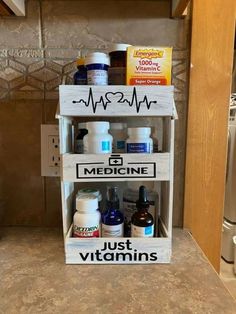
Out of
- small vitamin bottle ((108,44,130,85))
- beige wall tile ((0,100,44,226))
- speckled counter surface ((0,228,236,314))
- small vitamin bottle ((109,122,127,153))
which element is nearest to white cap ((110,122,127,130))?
small vitamin bottle ((109,122,127,153))

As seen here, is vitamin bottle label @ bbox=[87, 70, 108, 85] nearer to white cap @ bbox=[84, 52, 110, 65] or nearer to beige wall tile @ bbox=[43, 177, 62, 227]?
white cap @ bbox=[84, 52, 110, 65]

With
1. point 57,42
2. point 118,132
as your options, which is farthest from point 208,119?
point 57,42

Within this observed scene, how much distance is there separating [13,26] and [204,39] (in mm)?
536

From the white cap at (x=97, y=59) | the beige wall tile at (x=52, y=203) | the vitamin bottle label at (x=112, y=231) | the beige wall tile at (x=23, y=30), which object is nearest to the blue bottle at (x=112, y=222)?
the vitamin bottle label at (x=112, y=231)

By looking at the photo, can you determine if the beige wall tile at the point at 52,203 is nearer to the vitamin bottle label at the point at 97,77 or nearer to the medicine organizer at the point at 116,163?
the medicine organizer at the point at 116,163

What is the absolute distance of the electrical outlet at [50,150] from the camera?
77 cm

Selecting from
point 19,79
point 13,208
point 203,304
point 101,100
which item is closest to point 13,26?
point 19,79

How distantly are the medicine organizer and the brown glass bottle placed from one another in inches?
0.6

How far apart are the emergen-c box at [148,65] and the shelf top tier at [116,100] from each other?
2 cm

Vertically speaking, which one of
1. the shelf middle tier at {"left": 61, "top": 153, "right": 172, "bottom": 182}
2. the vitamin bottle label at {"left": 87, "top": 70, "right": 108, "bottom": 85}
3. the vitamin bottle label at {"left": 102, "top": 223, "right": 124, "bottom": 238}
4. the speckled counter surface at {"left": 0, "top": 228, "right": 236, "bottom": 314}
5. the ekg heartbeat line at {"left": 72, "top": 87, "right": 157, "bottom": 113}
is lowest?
the speckled counter surface at {"left": 0, "top": 228, "right": 236, "bottom": 314}

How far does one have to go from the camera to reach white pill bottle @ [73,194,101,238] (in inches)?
23.2

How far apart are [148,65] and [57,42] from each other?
1.07ft

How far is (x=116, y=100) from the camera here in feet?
1.87

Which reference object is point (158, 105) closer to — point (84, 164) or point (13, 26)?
point (84, 164)
